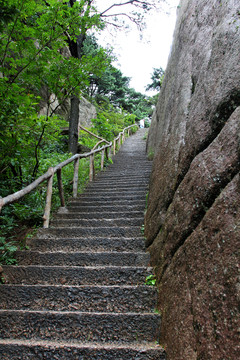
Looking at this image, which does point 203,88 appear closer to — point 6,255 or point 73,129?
point 6,255

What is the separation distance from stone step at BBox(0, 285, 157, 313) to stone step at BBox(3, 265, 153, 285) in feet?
0.67

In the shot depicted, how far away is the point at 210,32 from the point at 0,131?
267cm

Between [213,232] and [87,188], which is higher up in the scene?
[213,232]

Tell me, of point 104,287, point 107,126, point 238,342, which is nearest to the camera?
point 238,342

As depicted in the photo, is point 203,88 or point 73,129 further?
point 73,129

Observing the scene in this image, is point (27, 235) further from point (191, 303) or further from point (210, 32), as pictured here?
point (210, 32)

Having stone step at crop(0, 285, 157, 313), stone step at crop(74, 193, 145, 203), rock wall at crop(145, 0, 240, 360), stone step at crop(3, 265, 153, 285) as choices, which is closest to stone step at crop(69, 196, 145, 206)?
stone step at crop(74, 193, 145, 203)

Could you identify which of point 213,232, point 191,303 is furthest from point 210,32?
point 191,303

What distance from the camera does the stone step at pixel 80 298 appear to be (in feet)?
7.32

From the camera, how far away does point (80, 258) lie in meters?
2.91

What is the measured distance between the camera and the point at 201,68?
2.51m

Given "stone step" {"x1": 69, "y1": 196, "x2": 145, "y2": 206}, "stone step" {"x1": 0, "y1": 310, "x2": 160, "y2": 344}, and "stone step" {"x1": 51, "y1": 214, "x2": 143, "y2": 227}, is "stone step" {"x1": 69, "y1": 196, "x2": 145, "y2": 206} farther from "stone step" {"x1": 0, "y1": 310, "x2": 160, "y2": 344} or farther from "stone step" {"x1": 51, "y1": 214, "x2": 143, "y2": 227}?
"stone step" {"x1": 0, "y1": 310, "x2": 160, "y2": 344}

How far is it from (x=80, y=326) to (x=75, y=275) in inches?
26.2

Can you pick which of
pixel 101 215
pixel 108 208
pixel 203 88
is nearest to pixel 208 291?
pixel 203 88
